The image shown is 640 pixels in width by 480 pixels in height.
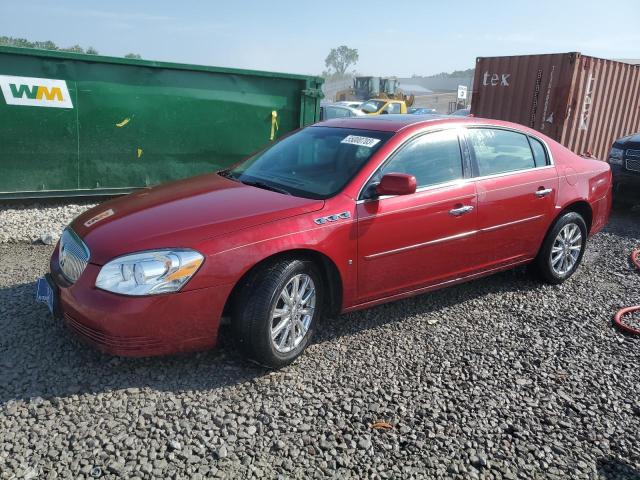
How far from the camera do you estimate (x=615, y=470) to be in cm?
262

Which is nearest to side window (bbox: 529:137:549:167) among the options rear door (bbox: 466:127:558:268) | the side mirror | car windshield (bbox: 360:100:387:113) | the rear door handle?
rear door (bbox: 466:127:558:268)

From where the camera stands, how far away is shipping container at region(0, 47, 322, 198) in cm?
576

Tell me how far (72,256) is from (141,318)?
0.72m

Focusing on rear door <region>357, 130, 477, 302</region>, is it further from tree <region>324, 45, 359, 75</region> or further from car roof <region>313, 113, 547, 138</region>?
tree <region>324, 45, 359, 75</region>

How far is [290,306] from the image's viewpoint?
332 centimetres

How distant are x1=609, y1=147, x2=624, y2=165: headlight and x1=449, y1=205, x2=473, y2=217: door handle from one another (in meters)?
5.34

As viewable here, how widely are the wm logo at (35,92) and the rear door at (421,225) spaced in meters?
4.04

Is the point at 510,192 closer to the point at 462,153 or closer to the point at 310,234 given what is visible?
the point at 462,153

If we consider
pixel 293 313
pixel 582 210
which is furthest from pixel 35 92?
pixel 582 210

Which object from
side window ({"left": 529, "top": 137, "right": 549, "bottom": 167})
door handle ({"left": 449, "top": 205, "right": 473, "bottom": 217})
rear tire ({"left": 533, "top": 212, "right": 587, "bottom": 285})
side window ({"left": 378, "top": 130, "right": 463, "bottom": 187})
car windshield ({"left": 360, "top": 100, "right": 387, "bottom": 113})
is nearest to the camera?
side window ({"left": 378, "top": 130, "right": 463, "bottom": 187})

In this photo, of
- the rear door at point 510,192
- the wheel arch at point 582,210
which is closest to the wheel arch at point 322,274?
the rear door at point 510,192

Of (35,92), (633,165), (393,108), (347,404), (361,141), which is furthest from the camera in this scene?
(393,108)

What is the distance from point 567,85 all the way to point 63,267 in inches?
360

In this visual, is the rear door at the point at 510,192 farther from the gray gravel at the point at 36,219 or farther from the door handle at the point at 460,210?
the gray gravel at the point at 36,219
